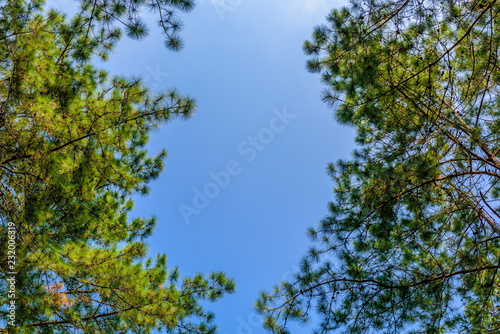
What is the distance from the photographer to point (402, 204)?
394 centimetres

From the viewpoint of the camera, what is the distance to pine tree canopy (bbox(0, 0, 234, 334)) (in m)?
3.29

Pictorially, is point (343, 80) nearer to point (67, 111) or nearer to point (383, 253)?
point (383, 253)

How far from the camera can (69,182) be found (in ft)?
12.1

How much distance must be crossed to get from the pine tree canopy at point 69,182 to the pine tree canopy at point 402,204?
1632mm

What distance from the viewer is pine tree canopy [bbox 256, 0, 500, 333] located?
3461mm

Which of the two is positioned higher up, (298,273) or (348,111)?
(348,111)

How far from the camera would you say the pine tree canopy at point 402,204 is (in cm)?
346

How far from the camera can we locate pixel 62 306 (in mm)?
3506

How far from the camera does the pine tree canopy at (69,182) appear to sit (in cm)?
329

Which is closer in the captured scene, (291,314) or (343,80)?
(291,314)

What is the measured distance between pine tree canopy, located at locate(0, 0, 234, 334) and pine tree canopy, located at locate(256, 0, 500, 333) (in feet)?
5.35

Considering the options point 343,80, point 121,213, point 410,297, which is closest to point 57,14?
point 121,213

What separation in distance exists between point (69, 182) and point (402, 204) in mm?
4542

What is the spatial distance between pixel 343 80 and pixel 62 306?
506 centimetres
